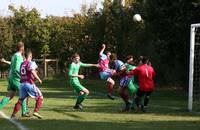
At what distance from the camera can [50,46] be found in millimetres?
60375

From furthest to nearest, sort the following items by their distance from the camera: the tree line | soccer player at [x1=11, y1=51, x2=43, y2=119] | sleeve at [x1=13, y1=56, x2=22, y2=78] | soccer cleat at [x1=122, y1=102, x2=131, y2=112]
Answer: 1. the tree line
2. soccer cleat at [x1=122, y1=102, x2=131, y2=112]
3. sleeve at [x1=13, y1=56, x2=22, y2=78]
4. soccer player at [x1=11, y1=51, x2=43, y2=119]

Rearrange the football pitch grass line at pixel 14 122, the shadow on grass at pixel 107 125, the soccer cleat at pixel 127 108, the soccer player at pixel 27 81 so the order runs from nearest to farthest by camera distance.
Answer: the shadow on grass at pixel 107 125 < the football pitch grass line at pixel 14 122 < the soccer player at pixel 27 81 < the soccer cleat at pixel 127 108

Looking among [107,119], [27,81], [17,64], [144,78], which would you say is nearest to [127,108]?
[144,78]

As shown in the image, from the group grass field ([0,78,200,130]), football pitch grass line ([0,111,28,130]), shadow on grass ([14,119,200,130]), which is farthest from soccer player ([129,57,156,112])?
football pitch grass line ([0,111,28,130])

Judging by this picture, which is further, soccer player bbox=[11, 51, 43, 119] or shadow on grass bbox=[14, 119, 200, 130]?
soccer player bbox=[11, 51, 43, 119]

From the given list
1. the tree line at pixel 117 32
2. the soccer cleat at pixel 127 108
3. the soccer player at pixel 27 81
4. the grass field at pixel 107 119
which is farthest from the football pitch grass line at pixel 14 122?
the tree line at pixel 117 32

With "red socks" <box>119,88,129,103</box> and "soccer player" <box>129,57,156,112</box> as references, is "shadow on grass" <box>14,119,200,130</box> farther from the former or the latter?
"red socks" <box>119,88,129,103</box>

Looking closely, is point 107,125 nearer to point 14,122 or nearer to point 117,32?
point 14,122

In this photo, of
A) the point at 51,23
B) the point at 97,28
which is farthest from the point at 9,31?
the point at 97,28

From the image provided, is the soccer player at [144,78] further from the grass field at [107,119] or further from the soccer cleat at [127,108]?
the grass field at [107,119]

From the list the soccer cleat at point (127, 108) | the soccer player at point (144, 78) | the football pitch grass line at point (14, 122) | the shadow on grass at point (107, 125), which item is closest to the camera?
the shadow on grass at point (107, 125)

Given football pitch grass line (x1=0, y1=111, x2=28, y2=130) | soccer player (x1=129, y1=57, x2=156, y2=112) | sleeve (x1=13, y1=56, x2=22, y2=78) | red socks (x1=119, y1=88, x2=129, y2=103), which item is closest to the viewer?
football pitch grass line (x1=0, y1=111, x2=28, y2=130)

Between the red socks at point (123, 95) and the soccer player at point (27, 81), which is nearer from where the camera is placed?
the soccer player at point (27, 81)

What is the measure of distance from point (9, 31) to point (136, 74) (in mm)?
44651
